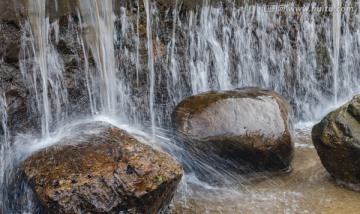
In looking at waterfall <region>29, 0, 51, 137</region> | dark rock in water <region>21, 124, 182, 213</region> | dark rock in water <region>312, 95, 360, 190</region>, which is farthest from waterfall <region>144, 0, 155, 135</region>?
dark rock in water <region>312, 95, 360, 190</region>

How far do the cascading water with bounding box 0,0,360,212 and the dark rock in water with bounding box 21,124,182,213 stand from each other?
40 centimetres

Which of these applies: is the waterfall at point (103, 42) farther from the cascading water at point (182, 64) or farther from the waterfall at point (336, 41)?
the waterfall at point (336, 41)

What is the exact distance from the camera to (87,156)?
12.5 ft

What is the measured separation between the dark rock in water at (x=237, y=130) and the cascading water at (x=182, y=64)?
0.24m

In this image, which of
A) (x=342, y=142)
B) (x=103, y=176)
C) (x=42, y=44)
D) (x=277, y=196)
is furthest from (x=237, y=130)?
(x=42, y=44)

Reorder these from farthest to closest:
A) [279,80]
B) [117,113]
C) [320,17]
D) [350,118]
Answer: [320,17], [279,80], [117,113], [350,118]

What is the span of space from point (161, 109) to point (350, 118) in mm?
2488

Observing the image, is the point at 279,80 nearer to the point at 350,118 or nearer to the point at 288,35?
the point at 288,35

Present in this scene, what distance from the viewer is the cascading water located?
16.3 feet

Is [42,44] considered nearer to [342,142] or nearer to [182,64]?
[182,64]

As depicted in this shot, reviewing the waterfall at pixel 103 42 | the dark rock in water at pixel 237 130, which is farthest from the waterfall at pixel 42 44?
the dark rock in water at pixel 237 130

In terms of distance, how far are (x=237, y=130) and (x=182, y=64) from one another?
1.66m

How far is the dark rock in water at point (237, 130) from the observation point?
489 cm

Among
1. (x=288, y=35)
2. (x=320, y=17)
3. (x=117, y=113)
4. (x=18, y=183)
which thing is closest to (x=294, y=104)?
(x=288, y=35)
